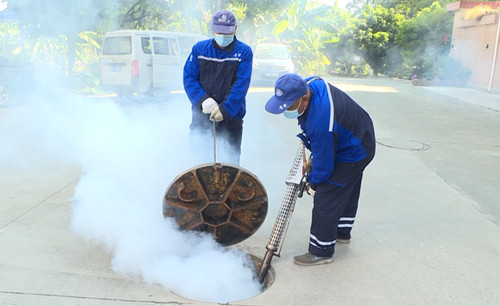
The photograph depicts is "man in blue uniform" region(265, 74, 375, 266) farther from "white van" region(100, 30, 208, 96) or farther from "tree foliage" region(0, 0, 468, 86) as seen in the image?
"white van" region(100, 30, 208, 96)

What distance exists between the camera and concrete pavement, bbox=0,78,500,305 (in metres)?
2.28

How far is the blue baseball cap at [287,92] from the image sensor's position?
2.18 metres

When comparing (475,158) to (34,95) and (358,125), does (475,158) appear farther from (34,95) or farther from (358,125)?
(34,95)

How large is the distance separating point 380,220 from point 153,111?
5.23 meters

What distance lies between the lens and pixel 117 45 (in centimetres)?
905

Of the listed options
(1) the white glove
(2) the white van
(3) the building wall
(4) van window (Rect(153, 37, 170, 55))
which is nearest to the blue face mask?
(1) the white glove

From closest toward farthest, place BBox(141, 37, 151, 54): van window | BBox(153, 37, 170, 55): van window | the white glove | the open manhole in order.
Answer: the white glove → the open manhole → BBox(141, 37, 151, 54): van window → BBox(153, 37, 170, 55): van window

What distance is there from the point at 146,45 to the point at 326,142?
7555 millimetres

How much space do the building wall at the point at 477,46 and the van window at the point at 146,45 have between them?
9896 millimetres

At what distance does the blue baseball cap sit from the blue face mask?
0.72 metres

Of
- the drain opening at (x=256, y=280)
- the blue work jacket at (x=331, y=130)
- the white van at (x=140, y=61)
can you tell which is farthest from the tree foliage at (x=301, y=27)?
the drain opening at (x=256, y=280)

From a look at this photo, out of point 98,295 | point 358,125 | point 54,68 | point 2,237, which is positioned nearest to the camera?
point 98,295

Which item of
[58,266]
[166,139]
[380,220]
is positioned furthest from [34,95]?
[380,220]

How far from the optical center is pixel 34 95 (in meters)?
7.35
